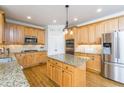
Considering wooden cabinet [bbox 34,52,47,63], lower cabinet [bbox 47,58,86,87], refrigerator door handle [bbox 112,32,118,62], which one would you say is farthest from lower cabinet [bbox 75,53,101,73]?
wooden cabinet [bbox 34,52,47,63]

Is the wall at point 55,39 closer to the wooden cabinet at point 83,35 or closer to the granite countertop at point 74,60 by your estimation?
the wooden cabinet at point 83,35

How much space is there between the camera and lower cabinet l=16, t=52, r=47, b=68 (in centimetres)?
541

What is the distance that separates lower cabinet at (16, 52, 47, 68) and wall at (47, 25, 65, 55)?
641mm

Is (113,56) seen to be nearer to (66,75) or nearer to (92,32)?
(92,32)

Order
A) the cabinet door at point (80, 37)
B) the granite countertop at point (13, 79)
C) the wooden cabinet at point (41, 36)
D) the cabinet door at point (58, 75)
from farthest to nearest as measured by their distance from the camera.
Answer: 1. the wooden cabinet at point (41, 36)
2. the cabinet door at point (80, 37)
3. the cabinet door at point (58, 75)
4. the granite countertop at point (13, 79)

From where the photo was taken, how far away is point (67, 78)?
2898 mm

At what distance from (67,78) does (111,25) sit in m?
Answer: 2.93

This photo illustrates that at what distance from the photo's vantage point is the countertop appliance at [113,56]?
364cm

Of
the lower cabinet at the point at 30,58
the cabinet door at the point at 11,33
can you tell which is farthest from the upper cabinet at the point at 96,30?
the cabinet door at the point at 11,33

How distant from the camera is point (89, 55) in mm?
5223

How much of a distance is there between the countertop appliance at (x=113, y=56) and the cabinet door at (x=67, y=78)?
1934 millimetres
